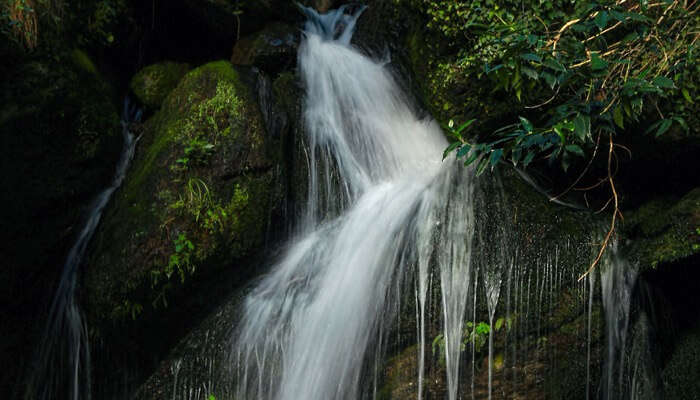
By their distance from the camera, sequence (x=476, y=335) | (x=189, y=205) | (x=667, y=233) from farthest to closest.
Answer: (x=189, y=205), (x=667, y=233), (x=476, y=335)

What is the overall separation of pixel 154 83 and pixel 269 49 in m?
1.31

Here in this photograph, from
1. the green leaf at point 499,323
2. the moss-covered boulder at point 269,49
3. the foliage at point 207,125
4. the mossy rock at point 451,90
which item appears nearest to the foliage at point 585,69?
the mossy rock at point 451,90

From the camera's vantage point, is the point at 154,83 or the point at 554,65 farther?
the point at 154,83

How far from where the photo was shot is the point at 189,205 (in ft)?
12.0

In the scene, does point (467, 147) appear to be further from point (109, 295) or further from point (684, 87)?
point (109, 295)

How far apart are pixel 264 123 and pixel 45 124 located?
176 centimetres

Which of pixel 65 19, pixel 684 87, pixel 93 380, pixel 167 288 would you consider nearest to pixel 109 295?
pixel 167 288

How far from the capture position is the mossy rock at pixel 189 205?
351 centimetres

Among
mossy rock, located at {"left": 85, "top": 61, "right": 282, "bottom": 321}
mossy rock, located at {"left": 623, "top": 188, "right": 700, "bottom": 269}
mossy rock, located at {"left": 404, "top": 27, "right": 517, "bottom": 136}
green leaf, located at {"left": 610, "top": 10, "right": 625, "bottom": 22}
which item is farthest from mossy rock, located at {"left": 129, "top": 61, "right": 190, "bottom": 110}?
mossy rock, located at {"left": 623, "top": 188, "right": 700, "bottom": 269}

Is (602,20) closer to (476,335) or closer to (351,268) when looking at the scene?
(476,335)

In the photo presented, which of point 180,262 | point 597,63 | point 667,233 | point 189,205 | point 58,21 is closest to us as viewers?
point 597,63

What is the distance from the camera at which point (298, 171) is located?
4395mm

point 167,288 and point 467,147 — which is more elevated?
point 167,288

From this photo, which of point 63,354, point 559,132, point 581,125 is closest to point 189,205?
point 63,354
